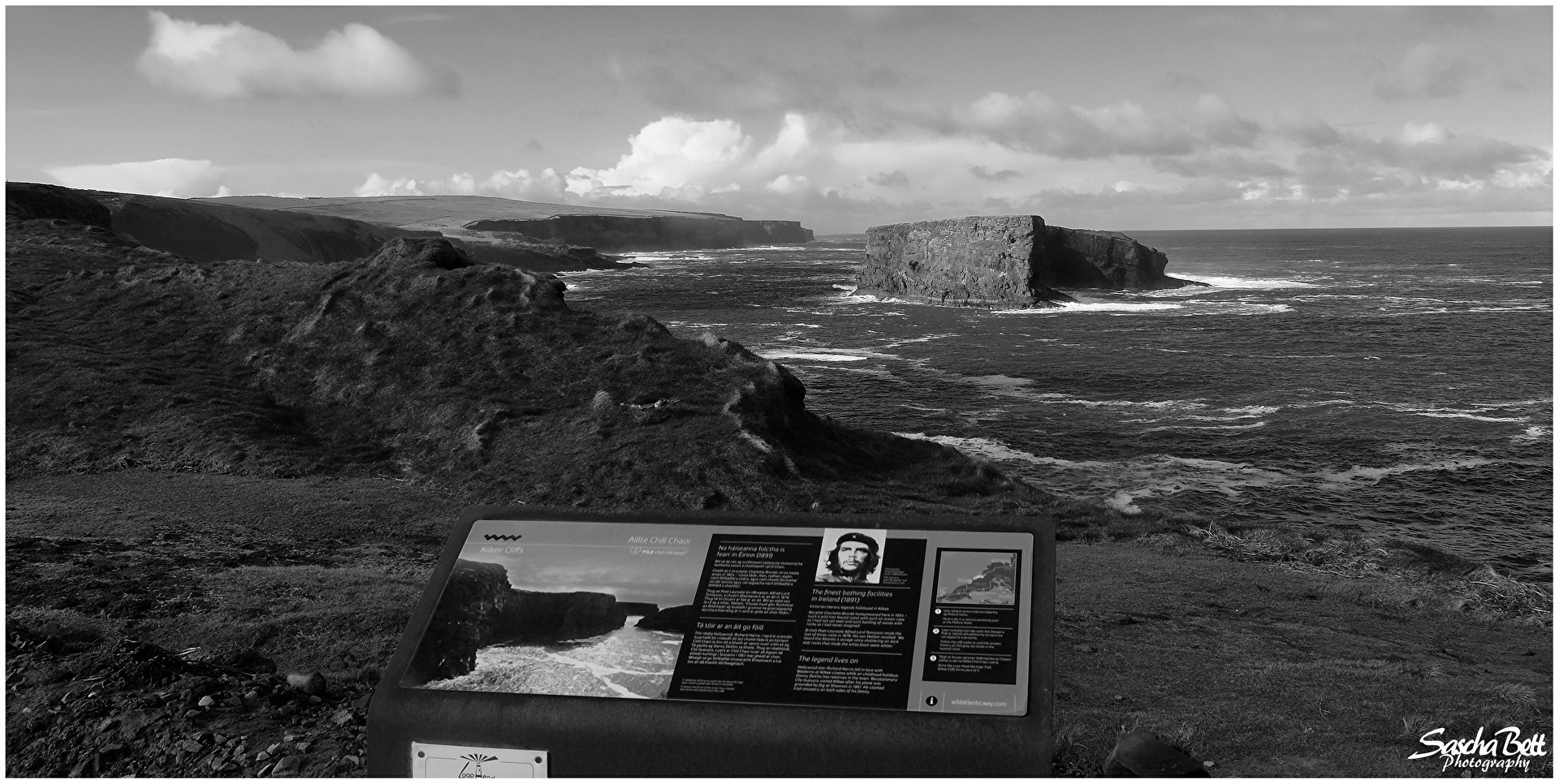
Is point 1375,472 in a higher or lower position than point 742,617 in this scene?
lower

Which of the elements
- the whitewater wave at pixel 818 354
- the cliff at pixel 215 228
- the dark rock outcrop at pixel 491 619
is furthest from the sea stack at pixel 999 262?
the dark rock outcrop at pixel 491 619

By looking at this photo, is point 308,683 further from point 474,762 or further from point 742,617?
point 742,617

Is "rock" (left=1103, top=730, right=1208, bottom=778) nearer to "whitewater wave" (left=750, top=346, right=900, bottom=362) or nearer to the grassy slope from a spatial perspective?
the grassy slope

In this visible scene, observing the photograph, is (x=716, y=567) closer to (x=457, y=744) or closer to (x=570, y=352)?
(x=457, y=744)

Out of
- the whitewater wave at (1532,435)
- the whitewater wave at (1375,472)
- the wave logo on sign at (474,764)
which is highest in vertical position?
the wave logo on sign at (474,764)

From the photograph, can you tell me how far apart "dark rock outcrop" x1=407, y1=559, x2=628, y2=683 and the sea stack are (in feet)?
267

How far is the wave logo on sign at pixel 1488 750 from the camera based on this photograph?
340 inches

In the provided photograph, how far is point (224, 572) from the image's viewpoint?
13344 mm

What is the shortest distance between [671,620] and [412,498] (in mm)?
14341

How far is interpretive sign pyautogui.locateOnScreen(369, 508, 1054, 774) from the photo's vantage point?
6.39 m

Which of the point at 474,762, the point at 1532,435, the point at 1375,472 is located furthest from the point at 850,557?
the point at 1532,435

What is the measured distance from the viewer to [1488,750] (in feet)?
29.3

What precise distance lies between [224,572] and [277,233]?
3896 inches

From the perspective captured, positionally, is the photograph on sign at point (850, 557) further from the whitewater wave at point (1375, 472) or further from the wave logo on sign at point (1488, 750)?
the whitewater wave at point (1375, 472)
